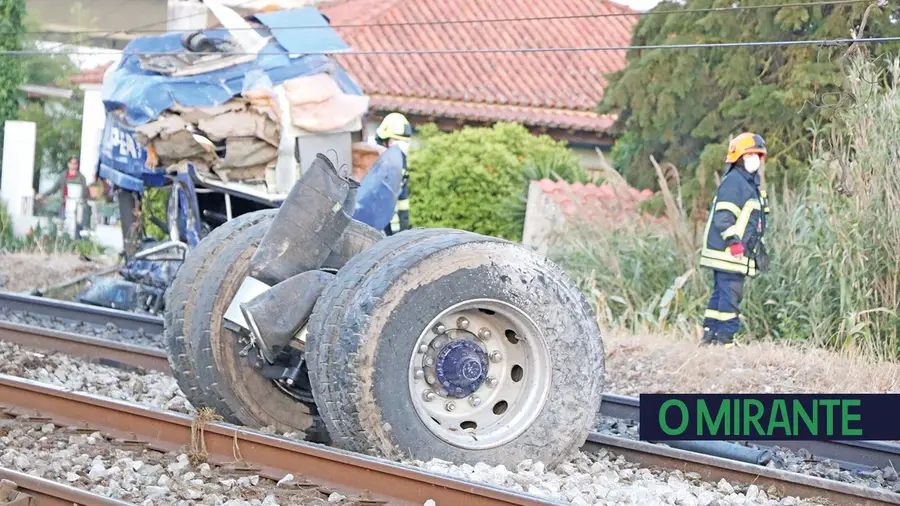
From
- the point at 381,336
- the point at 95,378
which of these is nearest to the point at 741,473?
the point at 381,336

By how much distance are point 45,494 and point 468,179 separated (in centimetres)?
1266

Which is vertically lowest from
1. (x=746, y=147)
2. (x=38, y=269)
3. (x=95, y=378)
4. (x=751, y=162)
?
(x=95, y=378)

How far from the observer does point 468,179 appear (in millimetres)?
17250

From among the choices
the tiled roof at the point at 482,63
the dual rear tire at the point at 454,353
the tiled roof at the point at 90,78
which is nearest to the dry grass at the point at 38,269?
the tiled roof at the point at 482,63

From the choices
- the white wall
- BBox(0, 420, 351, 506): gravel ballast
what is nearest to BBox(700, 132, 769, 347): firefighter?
BBox(0, 420, 351, 506): gravel ballast

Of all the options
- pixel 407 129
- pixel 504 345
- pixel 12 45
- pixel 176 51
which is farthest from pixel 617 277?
pixel 12 45

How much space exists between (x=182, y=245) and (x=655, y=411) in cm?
748

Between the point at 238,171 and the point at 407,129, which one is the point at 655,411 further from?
the point at 238,171

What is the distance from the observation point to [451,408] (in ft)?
19.0

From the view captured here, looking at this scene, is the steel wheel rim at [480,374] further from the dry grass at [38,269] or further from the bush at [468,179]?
the bush at [468,179]

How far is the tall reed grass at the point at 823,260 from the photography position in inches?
384

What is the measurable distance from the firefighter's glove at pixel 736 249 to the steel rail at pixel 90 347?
4.69 metres

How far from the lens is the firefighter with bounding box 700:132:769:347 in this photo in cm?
1023

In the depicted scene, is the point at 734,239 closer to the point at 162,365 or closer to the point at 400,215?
the point at 400,215
